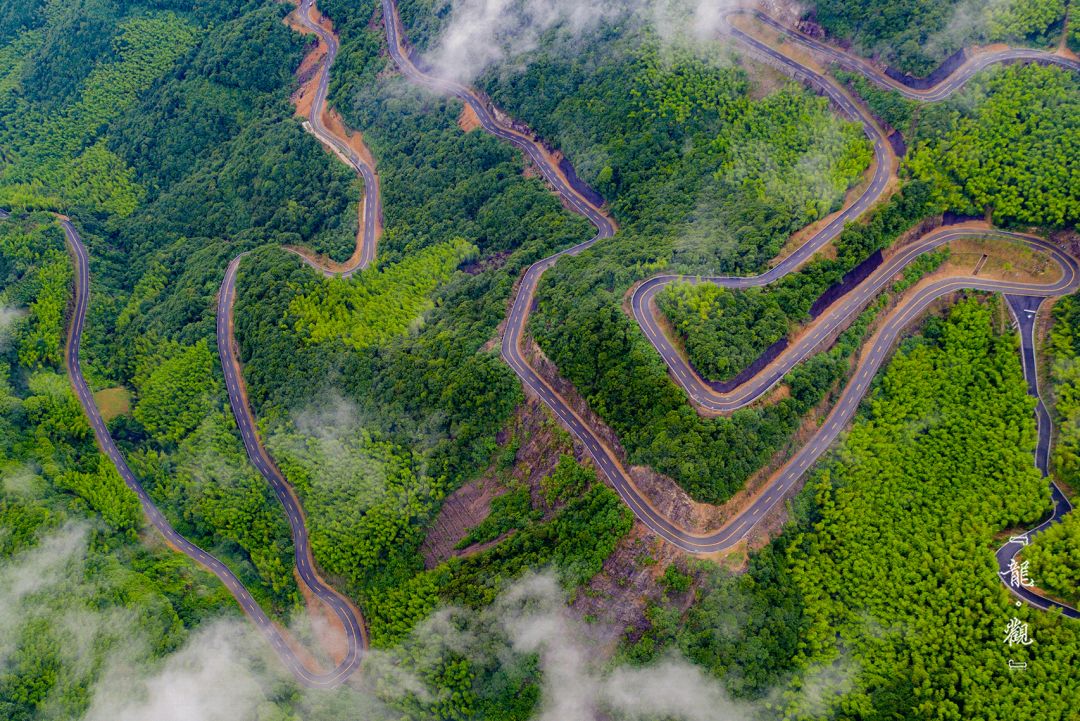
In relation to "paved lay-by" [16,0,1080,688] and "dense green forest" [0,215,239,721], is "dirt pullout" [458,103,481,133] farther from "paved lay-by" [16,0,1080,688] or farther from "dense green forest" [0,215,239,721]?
"dense green forest" [0,215,239,721]

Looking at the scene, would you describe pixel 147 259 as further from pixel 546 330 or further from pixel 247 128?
pixel 546 330

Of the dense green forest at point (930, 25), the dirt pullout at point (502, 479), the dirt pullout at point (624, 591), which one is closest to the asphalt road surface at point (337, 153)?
the dirt pullout at point (502, 479)

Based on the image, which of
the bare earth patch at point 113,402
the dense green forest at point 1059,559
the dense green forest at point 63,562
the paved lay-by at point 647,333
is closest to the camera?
the dense green forest at point 1059,559

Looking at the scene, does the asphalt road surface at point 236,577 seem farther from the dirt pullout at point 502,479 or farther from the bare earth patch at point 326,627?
the dirt pullout at point 502,479

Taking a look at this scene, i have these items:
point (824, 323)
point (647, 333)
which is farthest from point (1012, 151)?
point (647, 333)

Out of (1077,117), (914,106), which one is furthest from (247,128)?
(1077,117)

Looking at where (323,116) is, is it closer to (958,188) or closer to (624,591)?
(624,591)
